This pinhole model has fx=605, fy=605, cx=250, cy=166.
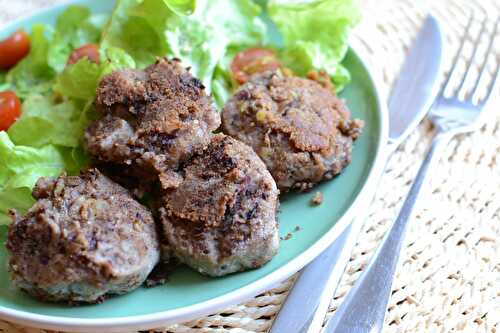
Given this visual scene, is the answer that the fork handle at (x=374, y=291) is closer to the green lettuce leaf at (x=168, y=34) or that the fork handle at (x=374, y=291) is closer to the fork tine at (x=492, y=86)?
the fork tine at (x=492, y=86)

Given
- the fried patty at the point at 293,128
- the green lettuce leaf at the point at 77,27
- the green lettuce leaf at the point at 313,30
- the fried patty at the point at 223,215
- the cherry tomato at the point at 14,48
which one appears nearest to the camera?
the fried patty at the point at 223,215

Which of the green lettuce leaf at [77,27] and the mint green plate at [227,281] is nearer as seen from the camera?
the mint green plate at [227,281]

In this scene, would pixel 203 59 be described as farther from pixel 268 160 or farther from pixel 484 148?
pixel 484 148

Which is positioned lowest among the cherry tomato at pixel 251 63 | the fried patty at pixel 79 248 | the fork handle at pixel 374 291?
the fork handle at pixel 374 291

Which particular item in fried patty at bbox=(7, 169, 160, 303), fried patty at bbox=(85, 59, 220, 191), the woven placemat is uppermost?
fried patty at bbox=(85, 59, 220, 191)

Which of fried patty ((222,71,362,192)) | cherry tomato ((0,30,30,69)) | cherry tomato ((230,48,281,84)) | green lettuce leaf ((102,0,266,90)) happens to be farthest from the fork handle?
cherry tomato ((0,30,30,69))

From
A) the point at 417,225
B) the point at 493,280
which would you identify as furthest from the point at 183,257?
the point at 493,280

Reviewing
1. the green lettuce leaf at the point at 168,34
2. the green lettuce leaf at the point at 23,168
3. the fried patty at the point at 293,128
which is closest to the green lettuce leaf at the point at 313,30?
the green lettuce leaf at the point at 168,34

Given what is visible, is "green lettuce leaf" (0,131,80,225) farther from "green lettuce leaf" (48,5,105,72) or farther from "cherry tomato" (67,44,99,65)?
"green lettuce leaf" (48,5,105,72)
